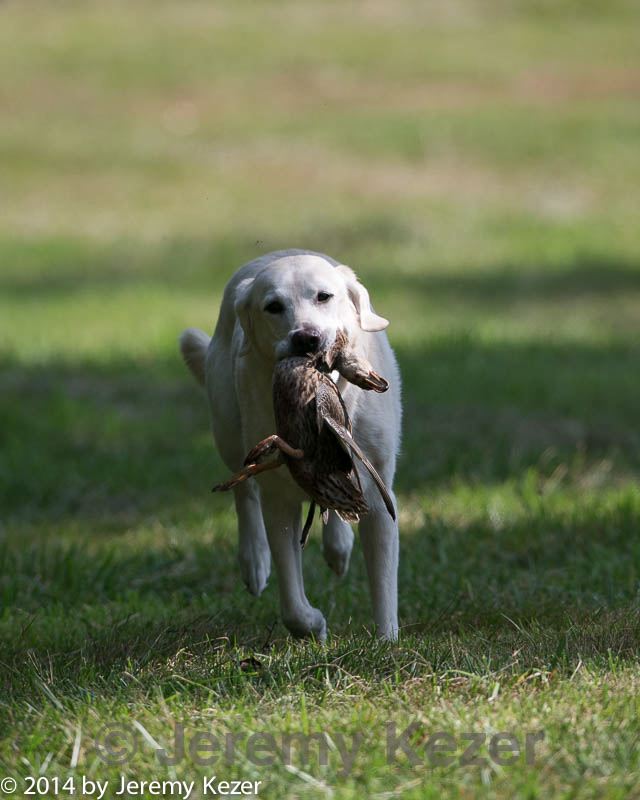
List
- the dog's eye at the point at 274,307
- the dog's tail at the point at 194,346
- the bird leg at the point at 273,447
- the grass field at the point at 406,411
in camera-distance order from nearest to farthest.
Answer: the grass field at the point at 406,411
the bird leg at the point at 273,447
the dog's eye at the point at 274,307
the dog's tail at the point at 194,346

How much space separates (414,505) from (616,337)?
19.3 ft

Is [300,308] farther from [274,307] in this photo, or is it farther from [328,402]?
[328,402]

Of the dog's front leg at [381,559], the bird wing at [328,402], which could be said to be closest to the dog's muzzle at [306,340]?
the bird wing at [328,402]

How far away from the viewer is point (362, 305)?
4145mm

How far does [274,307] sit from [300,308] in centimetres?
9

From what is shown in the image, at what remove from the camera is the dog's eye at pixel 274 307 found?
3928 mm

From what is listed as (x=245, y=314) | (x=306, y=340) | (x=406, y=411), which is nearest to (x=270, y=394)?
(x=245, y=314)

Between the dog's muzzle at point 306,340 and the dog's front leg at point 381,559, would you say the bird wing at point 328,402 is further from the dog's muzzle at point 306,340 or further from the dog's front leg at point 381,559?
the dog's front leg at point 381,559

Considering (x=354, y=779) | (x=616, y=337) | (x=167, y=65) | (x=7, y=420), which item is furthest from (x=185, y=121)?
(x=354, y=779)

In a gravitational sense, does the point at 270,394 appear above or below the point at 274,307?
below

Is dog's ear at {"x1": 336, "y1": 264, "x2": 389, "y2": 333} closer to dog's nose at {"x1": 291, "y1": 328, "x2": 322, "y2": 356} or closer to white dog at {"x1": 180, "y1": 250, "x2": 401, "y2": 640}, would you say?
white dog at {"x1": 180, "y1": 250, "x2": 401, "y2": 640}

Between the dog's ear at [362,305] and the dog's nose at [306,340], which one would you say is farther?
the dog's ear at [362,305]

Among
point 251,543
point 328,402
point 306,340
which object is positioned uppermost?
point 306,340

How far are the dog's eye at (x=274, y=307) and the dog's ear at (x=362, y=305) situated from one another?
11.6 inches
